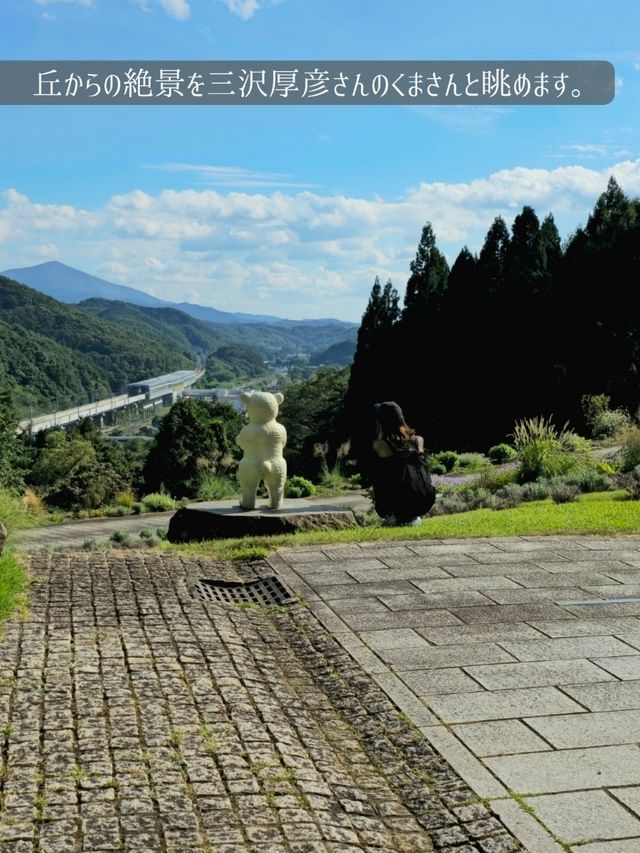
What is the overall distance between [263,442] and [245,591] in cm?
271

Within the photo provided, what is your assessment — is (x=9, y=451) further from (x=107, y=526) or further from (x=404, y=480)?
(x=404, y=480)

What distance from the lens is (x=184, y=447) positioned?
3161cm

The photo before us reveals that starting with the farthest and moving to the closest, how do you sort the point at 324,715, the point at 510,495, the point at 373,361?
the point at 373,361 < the point at 510,495 < the point at 324,715

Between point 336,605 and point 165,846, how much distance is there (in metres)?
3.08

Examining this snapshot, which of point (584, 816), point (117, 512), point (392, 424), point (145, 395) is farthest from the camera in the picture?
point (145, 395)

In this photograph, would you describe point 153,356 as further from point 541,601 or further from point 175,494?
point 541,601

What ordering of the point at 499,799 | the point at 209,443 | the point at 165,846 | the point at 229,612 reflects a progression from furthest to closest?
the point at 209,443, the point at 229,612, the point at 499,799, the point at 165,846

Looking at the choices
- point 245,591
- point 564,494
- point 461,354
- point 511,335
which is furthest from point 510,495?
point 461,354

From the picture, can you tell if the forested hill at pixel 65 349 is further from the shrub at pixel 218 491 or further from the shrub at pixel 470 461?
the shrub at pixel 470 461

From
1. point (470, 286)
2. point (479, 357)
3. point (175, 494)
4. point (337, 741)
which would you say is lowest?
point (175, 494)

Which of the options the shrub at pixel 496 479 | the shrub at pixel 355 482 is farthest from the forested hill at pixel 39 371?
the shrub at pixel 496 479

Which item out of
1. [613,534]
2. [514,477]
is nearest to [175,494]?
[514,477]

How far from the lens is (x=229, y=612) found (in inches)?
220

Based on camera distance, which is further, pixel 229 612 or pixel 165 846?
pixel 229 612
